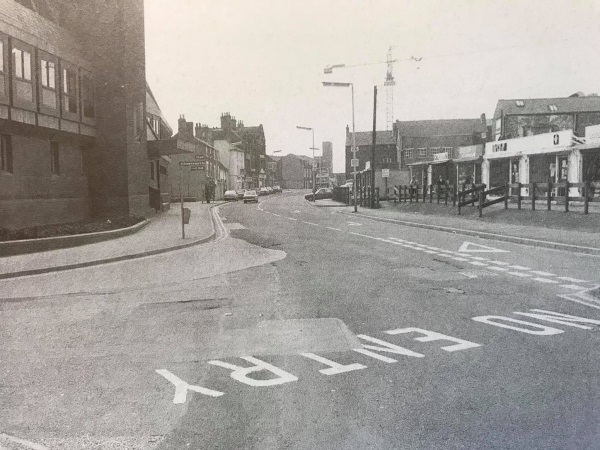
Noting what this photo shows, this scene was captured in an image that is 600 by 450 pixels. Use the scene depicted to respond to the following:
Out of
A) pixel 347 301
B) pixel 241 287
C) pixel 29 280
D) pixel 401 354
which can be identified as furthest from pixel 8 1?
pixel 401 354

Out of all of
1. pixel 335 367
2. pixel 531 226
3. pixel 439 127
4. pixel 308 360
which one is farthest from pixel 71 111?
pixel 439 127

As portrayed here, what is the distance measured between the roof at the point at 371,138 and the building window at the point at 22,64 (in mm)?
80244

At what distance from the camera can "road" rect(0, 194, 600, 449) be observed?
12.9 ft

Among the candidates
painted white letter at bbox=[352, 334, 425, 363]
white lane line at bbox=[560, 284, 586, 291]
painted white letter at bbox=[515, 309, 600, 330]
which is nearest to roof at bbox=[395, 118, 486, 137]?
white lane line at bbox=[560, 284, 586, 291]

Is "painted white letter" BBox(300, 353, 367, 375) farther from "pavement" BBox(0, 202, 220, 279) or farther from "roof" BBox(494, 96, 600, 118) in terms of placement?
"roof" BBox(494, 96, 600, 118)

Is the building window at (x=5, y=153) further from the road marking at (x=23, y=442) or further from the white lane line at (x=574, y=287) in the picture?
the white lane line at (x=574, y=287)

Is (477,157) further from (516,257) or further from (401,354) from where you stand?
(401,354)

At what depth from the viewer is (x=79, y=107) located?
25.2 m

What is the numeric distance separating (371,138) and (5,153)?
92731 mm

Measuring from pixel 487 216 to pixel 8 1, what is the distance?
21.3 meters

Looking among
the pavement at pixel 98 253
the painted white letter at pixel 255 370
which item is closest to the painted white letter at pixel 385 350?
the painted white letter at pixel 255 370

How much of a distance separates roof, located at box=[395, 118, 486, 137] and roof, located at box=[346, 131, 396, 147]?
545cm

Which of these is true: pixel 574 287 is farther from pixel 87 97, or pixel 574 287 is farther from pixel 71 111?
pixel 87 97

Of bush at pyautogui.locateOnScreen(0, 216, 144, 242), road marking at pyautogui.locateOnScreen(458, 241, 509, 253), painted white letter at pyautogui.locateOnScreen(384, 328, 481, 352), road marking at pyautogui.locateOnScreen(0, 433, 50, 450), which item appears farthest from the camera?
bush at pyautogui.locateOnScreen(0, 216, 144, 242)
